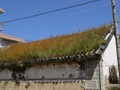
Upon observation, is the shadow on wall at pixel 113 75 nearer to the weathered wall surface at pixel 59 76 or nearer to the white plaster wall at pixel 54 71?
the weathered wall surface at pixel 59 76

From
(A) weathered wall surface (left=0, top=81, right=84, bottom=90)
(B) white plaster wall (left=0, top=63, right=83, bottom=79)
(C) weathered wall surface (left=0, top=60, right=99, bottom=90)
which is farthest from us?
(B) white plaster wall (left=0, top=63, right=83, bottom=79)

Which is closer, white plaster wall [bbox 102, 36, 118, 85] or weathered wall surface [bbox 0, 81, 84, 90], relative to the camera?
white plaster wall [bbox 102, 36, 118, 85]

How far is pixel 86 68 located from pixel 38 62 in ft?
10.2

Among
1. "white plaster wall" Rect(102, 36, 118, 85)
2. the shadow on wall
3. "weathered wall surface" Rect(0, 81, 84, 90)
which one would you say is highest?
"white plaster wall" Rect(102, 36, 118, 85)

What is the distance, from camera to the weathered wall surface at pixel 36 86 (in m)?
13.0

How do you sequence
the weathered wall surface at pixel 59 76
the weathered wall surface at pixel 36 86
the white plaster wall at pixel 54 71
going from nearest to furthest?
the weathered wall surface at pixel 59 76, the weathered wall surface at pixel 36 86, the white plaster wall at pixel 54 71

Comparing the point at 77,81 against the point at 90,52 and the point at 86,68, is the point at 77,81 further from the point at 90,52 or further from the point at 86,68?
the point at 90,52

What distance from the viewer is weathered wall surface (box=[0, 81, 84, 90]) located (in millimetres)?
12996

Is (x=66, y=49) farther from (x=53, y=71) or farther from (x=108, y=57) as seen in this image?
(x=108, y=57)

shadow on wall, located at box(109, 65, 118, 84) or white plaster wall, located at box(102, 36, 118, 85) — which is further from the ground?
white plaster wall, located at box(102, 36, 118, 85)

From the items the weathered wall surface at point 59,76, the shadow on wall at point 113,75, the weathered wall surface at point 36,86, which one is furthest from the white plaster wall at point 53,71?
the shadow on wall at point 113,75

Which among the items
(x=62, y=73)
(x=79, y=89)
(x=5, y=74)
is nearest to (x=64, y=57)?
(x=62, y=73)

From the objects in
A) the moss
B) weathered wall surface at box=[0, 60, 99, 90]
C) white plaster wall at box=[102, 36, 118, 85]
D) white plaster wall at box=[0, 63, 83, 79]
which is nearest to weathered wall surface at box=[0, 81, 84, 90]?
weathered wall surface at box=[0, 60, 99, 90]

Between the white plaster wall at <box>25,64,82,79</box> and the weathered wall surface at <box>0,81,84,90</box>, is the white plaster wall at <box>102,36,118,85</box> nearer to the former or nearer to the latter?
the white plaster wall at <box>25,64,82,79</box>
